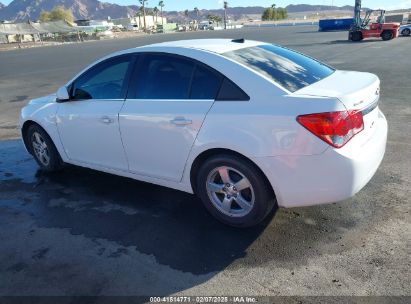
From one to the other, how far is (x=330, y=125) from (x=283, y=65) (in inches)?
41.3

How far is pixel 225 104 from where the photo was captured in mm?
3424

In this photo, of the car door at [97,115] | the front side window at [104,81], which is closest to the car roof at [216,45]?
the front side window at [104,81]

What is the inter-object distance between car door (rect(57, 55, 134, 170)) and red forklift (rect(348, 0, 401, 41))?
29.5m

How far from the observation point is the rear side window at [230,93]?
3.38 m

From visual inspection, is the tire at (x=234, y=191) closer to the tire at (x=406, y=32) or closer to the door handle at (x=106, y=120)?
the door handle at (x=106, y=120)

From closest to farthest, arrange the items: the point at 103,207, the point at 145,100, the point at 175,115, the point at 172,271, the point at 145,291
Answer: the point at 145,291 → the point at 172,271 → the point at 175,115 → the point at 145,100 → the point at 103,207

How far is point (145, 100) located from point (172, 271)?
173cm

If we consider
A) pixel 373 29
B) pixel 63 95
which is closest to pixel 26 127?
pixel 63 95

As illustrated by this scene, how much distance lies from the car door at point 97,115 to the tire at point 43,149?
411mm

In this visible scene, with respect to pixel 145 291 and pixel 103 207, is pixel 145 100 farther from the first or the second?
pixel 145 291

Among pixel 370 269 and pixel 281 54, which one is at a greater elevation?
pixel 281 54

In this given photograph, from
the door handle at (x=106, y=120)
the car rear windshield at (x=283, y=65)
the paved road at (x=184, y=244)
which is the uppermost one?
the car rear windshield at (x=283, y=65)

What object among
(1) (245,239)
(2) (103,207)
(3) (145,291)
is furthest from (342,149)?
(2) (103,207)

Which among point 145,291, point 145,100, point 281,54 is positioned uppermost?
point 281,54
